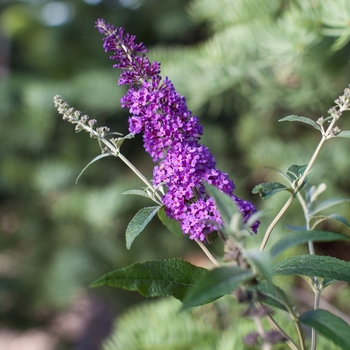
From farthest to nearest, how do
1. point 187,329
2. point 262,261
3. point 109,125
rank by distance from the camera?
point 109,125, point 187,329, point 262,261

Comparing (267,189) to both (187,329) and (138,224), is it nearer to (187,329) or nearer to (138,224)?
(138,224)

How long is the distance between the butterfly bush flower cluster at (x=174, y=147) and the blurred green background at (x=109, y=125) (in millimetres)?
340

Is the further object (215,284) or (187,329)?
(187,329)

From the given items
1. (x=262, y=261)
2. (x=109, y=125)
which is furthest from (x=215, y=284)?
(x=109, y=125)

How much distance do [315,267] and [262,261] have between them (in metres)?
0.06

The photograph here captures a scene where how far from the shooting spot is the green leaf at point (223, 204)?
184 mm

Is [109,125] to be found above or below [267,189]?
above

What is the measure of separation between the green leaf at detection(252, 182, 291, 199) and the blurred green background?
0.35 metres

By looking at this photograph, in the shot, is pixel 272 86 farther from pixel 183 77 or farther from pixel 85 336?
pixel 85 336

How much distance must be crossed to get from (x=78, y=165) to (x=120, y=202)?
0.24 metres

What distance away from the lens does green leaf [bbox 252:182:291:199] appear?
22 centimetres

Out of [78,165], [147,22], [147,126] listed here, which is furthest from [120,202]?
[147,126]

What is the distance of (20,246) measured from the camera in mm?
1239

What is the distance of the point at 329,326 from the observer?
18 cm
